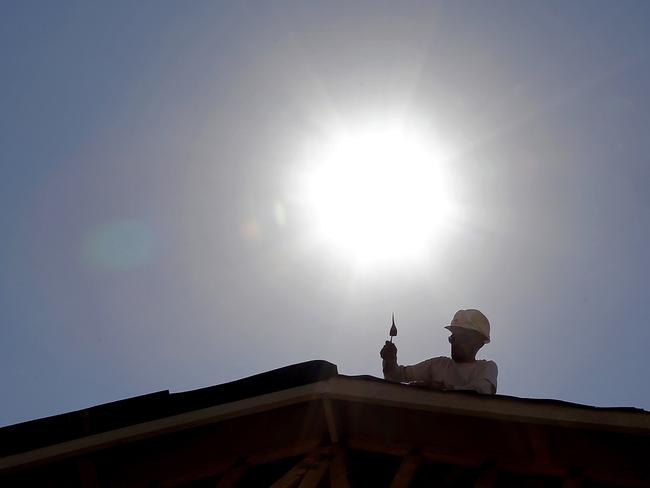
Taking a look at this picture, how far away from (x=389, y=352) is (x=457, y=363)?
0.59m

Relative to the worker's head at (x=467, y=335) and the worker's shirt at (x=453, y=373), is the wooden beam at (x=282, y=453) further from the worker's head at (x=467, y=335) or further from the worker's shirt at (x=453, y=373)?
the worker's head at (x=467, y=335)

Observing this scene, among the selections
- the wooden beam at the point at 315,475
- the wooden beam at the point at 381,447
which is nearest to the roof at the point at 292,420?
the wooden beam at the point at 381,447

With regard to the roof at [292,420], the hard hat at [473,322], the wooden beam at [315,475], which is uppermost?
the hard hat at [473,322]

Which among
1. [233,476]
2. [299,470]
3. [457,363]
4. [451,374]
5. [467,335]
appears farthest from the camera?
[467,335]

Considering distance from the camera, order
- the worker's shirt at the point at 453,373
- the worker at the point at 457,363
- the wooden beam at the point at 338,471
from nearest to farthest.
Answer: the wooden beam at the point at 338,471, the worker's shirt at the point at 453,373, the worker at the point at 457,363

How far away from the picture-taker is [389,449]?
14.2 feet

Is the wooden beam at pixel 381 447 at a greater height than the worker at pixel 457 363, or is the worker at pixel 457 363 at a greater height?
the worker at pixel 457 363

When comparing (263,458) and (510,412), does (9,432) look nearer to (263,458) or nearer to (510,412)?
(263,458)

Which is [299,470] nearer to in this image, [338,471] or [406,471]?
[338,471]

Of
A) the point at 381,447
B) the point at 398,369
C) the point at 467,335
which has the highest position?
the point at 467,335

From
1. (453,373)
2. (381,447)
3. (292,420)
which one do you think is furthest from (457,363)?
(292,420)

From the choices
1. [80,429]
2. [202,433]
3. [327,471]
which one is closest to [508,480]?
[327,471]

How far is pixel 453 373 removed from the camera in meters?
6.08

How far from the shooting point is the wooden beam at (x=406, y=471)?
3857 mm
